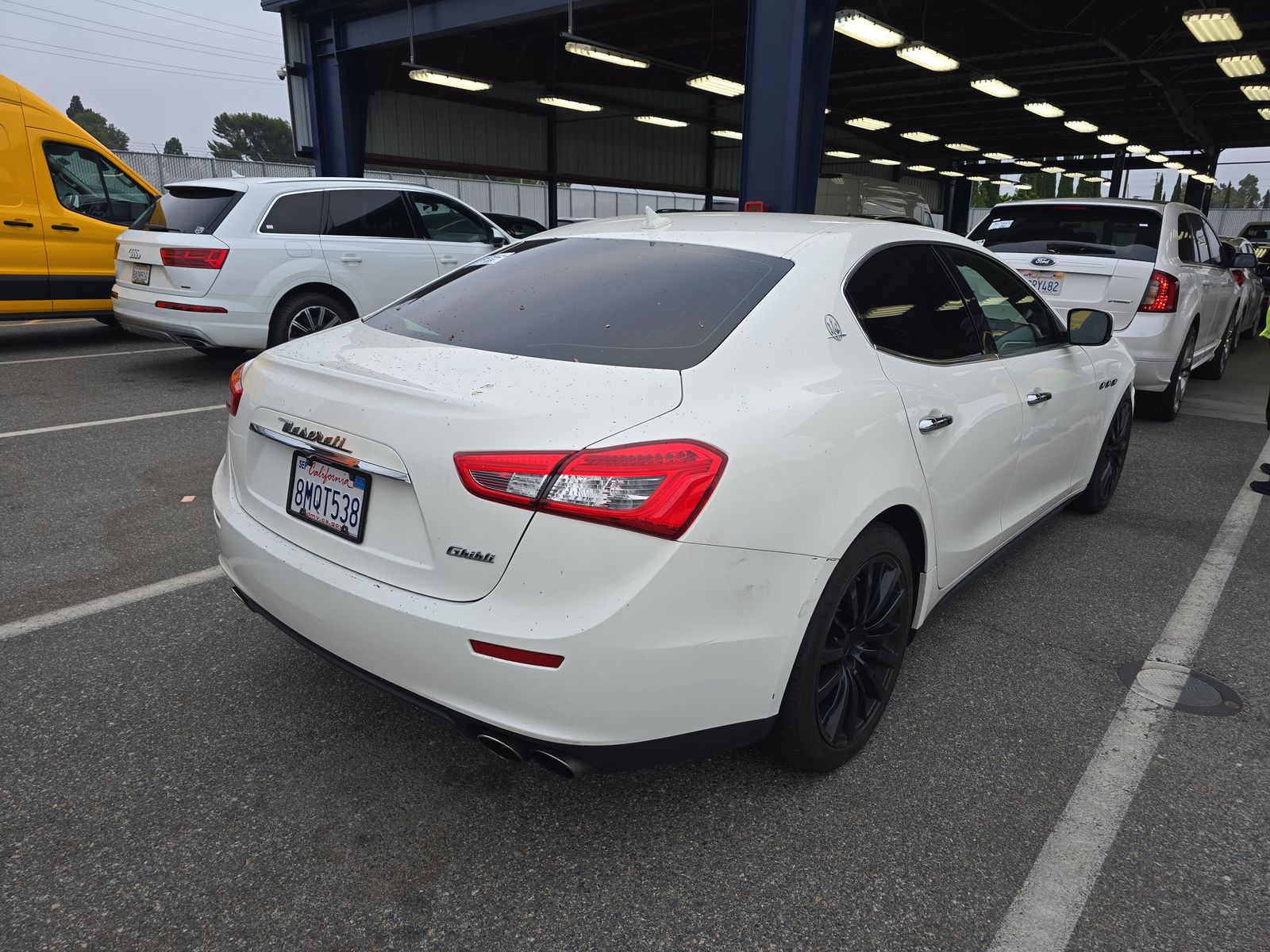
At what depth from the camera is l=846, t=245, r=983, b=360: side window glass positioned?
105 inches

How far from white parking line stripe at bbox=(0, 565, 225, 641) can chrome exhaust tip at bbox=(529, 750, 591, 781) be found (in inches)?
79.0

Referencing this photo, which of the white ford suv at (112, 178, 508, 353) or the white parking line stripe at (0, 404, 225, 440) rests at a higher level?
the white ford suv at (112, 178, 508, 353)

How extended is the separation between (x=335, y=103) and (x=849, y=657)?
15.8 m

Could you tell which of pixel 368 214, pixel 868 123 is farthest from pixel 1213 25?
pixel 868 123

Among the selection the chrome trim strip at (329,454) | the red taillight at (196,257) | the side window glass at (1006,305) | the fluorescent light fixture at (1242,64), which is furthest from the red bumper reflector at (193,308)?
the fluorescent light fixture at (1242,64)

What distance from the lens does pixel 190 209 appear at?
7371 mm

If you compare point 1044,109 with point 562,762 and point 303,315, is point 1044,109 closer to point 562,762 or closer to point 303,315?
point 303,315

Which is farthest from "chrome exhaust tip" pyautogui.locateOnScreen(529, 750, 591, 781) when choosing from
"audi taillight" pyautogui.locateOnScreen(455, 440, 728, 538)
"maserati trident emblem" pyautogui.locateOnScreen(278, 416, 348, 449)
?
"maserati trident emblem" pyautogui.locateOnScreen(278, 416, 348, 449)

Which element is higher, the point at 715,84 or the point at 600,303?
the point at 715,84

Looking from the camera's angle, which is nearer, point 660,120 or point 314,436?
point 314,436

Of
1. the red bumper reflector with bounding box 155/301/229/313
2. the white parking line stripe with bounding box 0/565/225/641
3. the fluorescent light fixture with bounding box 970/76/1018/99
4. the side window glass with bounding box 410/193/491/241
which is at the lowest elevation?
the white parking line stripe with bounding box 0/565/225/641

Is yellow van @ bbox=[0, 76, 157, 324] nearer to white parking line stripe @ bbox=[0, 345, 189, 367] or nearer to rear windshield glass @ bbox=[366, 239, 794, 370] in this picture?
white parking line stripe @ bbox=[0, 345, 189, 367]

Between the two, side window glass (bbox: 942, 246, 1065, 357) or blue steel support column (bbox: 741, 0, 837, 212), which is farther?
blue steel support column (bbox: 741, 0, 837, 212)

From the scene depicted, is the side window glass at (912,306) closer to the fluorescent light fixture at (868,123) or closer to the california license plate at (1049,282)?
the california license plate at (1049,282)
